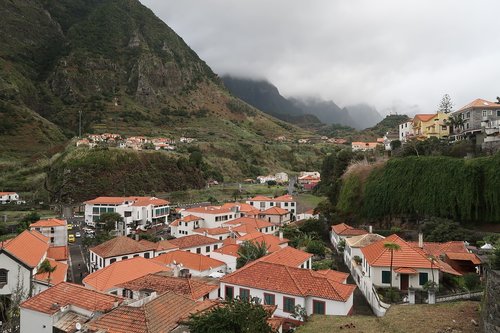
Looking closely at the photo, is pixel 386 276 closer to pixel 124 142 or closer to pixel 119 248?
pixel 119 248

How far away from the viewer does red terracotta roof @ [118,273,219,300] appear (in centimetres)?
1869

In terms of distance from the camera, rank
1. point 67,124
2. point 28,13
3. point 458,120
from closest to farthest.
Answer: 1. point 458,120
2. point 67,124
3. point 28,13

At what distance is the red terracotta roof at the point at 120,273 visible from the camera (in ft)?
76.2

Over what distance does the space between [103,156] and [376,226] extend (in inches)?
2613

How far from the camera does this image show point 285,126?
629 feet

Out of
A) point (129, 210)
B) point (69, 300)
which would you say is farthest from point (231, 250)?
point (129, 210)

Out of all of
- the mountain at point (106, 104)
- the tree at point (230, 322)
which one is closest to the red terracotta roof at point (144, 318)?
the tree at point (230, 322)

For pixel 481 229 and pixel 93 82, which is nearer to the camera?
pixel 481 229

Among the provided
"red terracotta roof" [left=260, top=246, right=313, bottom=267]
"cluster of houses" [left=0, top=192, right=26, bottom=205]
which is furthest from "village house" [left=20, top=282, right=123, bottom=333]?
"cluster of houses" [left=0, top=192, right=26, bottom=205]

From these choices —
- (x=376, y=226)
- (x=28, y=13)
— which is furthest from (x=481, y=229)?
(x=28, y=13)

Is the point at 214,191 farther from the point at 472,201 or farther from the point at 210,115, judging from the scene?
the point at 210,115

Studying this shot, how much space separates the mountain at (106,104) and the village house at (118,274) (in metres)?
62.5

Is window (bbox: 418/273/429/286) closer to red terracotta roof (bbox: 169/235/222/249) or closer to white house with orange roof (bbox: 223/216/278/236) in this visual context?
red terracotta roof (bbox: 169/235/222/249)

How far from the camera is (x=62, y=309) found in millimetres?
14891
